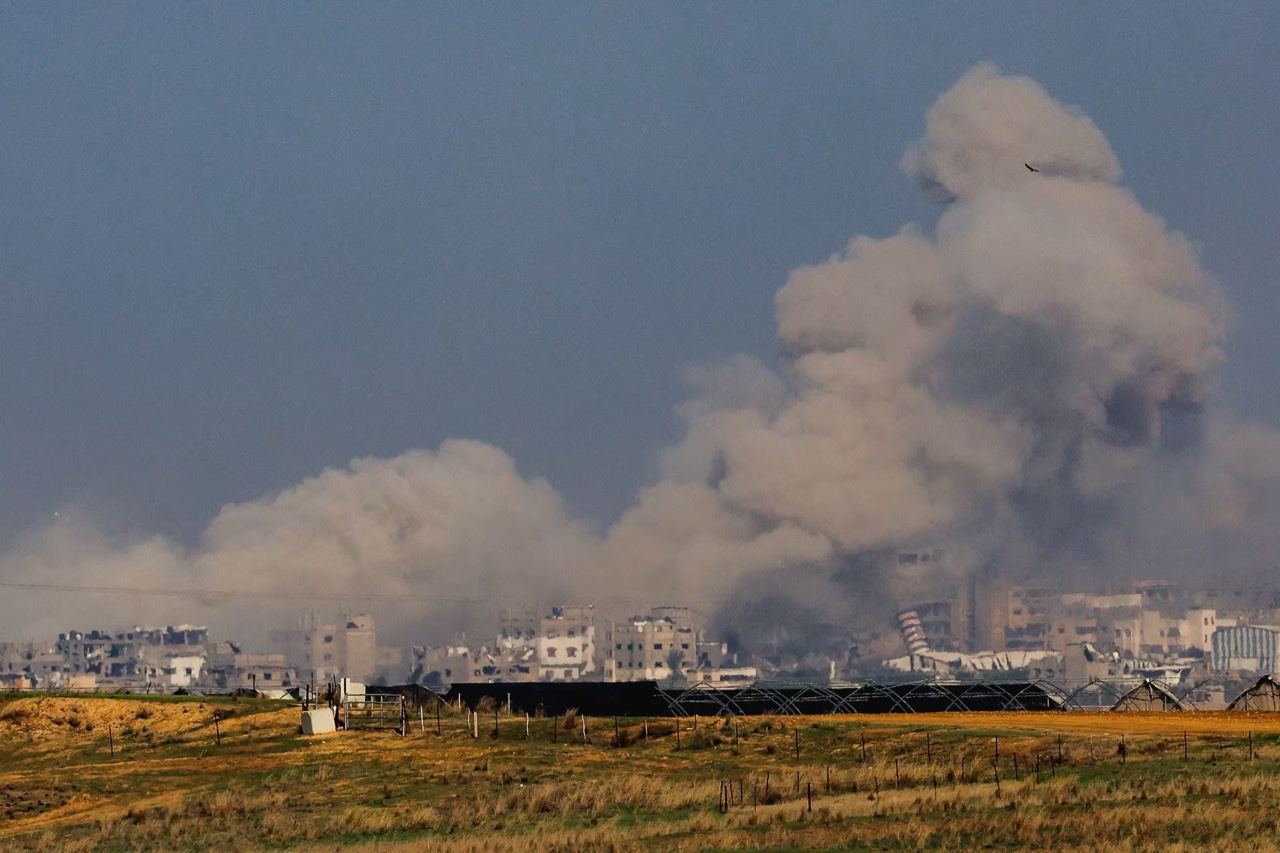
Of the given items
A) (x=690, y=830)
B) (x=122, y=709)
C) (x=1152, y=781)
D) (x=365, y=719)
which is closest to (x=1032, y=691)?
(x=365, y=719)

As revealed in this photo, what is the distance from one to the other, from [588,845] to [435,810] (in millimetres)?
9547

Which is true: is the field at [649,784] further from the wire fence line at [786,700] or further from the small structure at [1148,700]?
the small structure at [1148,700]

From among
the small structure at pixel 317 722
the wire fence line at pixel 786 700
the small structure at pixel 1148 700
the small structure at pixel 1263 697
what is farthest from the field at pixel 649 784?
the small structure at pixel 1148 700

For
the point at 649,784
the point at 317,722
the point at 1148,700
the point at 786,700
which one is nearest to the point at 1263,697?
the point at 1148,700

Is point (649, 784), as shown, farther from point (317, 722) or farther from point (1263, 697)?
point (1263, 697)

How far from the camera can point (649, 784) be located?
51.7m

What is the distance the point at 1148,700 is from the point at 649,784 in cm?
4642

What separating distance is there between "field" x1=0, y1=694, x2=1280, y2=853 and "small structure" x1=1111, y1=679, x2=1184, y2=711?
11419 millimetres

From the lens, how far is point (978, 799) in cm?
4491

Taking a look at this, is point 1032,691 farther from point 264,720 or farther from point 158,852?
point 158,852

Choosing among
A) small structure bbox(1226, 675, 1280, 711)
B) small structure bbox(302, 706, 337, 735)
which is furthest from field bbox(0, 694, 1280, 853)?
small structure bbox(1226, 675, 1280, 711)

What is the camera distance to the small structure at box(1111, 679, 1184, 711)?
89637mm

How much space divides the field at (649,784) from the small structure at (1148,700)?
1142 cm

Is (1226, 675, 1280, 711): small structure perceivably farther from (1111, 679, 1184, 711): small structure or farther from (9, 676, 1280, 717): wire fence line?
(1111, 679, 1184, 711): small structure
